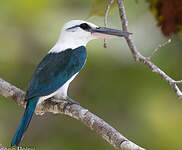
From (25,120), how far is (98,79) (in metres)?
2.58

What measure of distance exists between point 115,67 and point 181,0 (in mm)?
2177

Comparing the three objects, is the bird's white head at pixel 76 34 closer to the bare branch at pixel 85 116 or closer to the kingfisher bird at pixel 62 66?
the kingfisher bird at pixel 62 66

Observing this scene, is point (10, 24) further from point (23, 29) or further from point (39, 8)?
point (39, 8)

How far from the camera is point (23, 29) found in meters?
6.20

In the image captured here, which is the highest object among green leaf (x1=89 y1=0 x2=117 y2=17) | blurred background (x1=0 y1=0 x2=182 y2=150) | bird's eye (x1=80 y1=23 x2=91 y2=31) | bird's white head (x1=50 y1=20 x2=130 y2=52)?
green leaf (x1=89 y1=0 x2=117 y2=17)

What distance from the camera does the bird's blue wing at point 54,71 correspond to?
414cm

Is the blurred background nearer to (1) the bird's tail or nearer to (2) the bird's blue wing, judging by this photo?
(2) the bird's blue wing

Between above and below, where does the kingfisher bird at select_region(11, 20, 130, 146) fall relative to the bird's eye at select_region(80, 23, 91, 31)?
below

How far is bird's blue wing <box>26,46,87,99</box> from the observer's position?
4.14 m

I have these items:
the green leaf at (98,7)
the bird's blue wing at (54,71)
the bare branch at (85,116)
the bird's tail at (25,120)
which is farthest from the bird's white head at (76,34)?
the bird's tail at (25,120)

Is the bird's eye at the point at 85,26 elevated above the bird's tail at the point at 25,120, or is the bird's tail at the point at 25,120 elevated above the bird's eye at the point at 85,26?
the bird's eye at the point at 85,26

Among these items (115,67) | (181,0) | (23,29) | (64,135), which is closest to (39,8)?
(23,29)

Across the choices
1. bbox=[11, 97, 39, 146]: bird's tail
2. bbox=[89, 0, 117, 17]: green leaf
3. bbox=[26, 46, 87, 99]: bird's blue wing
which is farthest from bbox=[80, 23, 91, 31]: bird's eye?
bbox=[11, 97, 39, 146]: bird's tail

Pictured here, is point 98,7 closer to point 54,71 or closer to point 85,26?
point 85,26
